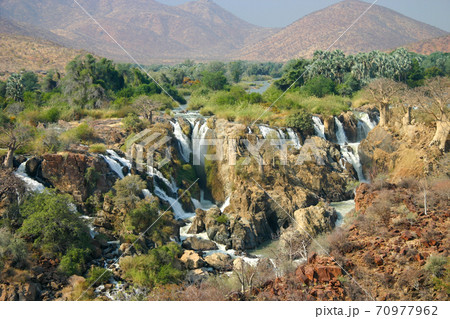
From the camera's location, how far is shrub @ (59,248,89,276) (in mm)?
15688

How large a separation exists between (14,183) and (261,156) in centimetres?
1390

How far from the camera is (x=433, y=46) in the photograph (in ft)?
289

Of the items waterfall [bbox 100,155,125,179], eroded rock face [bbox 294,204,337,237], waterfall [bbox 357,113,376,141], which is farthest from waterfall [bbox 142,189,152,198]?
waterfall [bbox 357,113,376,141]

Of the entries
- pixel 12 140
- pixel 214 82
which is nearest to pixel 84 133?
pixel 12 140

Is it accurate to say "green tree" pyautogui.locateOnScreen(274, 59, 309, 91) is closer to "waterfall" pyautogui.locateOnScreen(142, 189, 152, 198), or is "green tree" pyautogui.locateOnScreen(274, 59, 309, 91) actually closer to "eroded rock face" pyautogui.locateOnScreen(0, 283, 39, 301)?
"waterfall" pyautogui.locateOnScreen(142, 189, 152, 198)

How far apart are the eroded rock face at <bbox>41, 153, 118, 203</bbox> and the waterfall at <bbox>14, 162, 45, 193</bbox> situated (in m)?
0.76

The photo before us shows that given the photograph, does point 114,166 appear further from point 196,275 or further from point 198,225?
point 196,275

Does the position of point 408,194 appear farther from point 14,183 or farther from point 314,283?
point 14,183

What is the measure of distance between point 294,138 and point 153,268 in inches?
715

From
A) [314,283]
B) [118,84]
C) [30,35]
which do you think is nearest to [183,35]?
[118,84]

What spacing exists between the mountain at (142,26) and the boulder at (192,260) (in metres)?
23.8

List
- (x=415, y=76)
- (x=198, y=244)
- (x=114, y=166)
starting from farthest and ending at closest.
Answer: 1. (x=415, y=76)
2. (x=114, y=166)
3. (x=198, y=244)

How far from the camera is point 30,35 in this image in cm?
7294

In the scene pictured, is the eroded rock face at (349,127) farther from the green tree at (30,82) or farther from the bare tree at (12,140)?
the green tree at (30,82)
